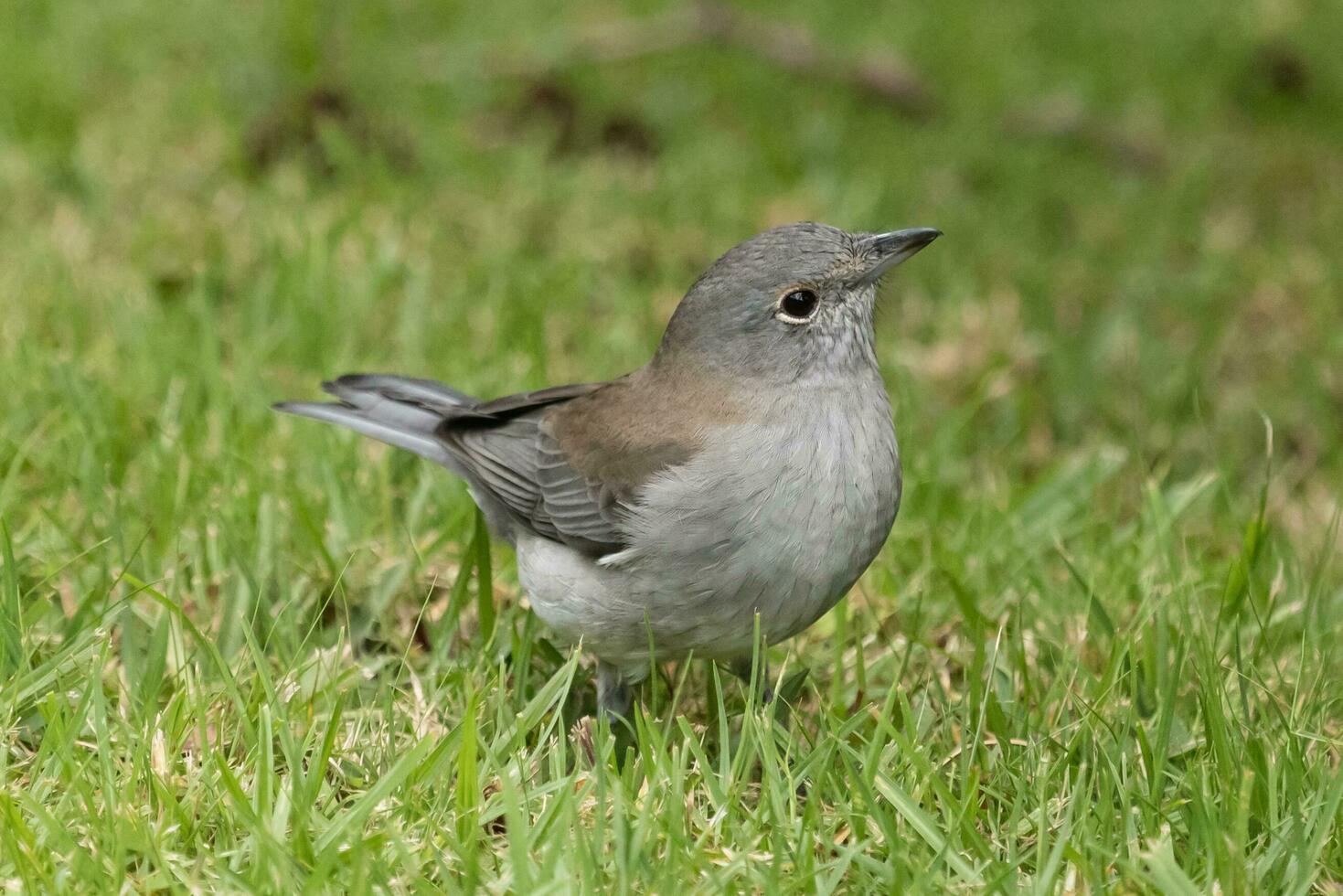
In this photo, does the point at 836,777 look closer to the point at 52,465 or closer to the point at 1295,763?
the point at 1295,763

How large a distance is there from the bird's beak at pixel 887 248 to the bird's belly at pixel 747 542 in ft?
1.35

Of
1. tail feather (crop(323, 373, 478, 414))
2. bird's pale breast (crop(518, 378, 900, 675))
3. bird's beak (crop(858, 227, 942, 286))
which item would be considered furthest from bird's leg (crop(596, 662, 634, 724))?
bird's beak (crop(858, 227, 942, 286))

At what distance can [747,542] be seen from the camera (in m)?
3.91

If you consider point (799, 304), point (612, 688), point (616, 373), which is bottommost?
point (612, 688)

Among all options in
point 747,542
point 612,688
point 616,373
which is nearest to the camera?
point 747,542

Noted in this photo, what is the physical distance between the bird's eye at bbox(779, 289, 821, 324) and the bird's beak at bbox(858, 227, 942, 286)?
145 millimetres

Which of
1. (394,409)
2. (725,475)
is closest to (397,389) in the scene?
(394,409)

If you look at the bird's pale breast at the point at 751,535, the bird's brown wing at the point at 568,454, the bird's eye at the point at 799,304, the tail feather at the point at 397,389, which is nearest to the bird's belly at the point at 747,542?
the bird's pale breast at the point at 751,535

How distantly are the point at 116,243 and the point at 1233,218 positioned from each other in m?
5.85

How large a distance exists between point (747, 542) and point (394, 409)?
5.05 feet

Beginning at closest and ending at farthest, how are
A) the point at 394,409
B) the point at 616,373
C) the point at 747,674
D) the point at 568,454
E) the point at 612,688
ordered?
the point at 612,688, the point at 747,674, the point at 568,454, the point at 394,409, the point at 616,373

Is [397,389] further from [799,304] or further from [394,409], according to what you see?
[799,304]

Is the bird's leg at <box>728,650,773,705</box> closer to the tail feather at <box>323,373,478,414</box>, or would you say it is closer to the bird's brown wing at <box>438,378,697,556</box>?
the bird's brown wing at <box>438,378,697,556</box>

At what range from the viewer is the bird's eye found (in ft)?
13.9
